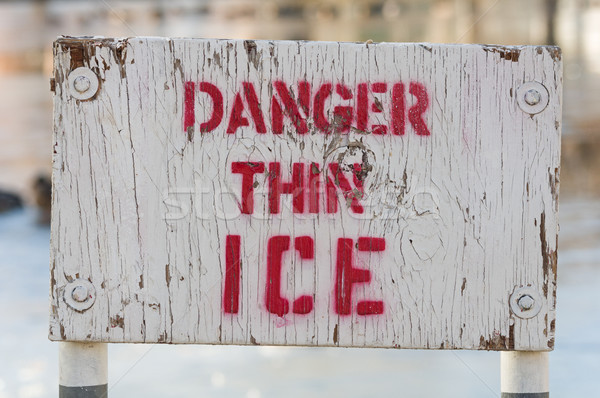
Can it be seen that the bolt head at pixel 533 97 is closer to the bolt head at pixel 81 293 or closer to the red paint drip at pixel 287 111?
the red paint drip at pixel 287 111

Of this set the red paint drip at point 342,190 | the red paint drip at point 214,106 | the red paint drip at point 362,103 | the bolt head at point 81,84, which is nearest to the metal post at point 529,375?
the red paint drip at point 342,190

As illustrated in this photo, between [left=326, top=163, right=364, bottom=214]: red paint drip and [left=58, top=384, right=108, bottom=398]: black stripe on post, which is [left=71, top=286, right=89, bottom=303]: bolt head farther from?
[left=326, top=163, right=364, bottom=214]: red paint drip

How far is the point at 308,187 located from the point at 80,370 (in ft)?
1.65

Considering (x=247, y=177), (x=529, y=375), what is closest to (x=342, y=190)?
(x=247, y=177)

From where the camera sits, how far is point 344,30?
5375mm

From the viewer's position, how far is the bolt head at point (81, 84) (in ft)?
3.78

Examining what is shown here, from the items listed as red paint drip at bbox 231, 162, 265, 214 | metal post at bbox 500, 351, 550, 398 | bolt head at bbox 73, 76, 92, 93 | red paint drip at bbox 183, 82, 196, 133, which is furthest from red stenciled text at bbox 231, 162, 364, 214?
metal post at bbox 500, 351, 550, 398

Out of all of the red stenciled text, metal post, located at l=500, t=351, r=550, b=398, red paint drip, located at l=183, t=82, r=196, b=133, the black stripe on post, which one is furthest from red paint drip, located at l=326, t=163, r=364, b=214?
the black stripe on post

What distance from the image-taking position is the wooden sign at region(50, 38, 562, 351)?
3.79 ft

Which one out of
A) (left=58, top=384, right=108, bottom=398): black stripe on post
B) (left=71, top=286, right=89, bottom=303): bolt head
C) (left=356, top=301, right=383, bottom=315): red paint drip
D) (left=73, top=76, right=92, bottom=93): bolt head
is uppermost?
(left=73, top=76, right=92, bottom=93): bolt head

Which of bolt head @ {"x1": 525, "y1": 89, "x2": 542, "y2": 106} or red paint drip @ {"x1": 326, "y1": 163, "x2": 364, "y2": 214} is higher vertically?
bolt head @ {"x1": 525, "y1": 89, "x2": 542, "y2": 106}

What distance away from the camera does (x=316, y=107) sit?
3.82 feet

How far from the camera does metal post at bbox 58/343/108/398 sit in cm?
121

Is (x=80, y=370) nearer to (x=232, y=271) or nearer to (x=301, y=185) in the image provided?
(x=232, y=271)
